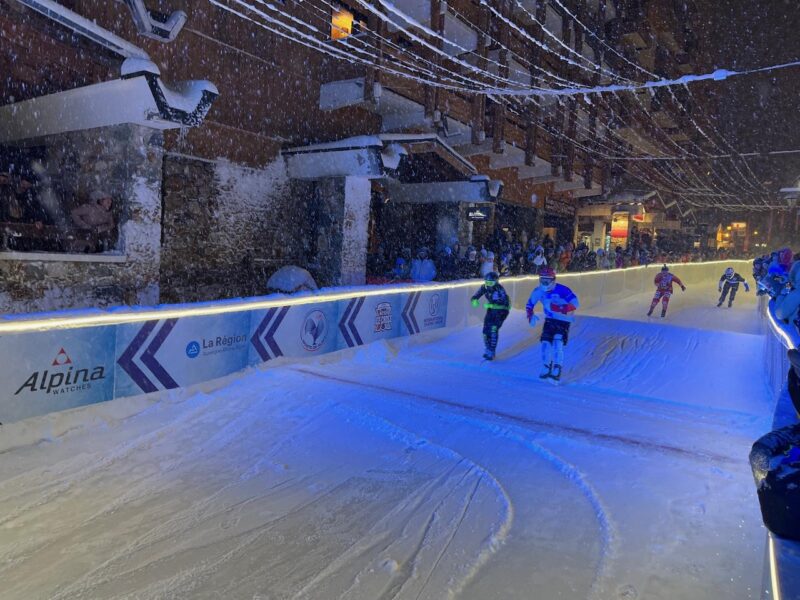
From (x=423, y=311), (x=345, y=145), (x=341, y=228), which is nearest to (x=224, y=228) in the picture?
(x=341, y=228)

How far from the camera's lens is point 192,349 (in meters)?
6.41

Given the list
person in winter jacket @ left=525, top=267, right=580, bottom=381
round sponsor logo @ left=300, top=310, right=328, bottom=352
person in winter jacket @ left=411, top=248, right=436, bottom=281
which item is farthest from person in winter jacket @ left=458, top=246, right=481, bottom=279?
round sponsor logo @ left=300, top=310, right=328, bottom=352

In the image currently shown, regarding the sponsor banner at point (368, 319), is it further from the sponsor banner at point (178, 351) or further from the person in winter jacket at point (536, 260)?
the person in winter jacket at point (536, 260)

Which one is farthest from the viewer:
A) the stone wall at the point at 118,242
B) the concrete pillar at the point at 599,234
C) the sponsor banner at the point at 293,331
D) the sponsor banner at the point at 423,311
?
the concrete pillar at the point at 599,234

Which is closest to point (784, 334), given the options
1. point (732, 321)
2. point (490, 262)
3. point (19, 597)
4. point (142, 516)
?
point (142, 516)

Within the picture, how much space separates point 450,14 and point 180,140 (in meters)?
9.01

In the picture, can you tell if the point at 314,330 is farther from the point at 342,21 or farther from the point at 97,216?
the point at 342,21

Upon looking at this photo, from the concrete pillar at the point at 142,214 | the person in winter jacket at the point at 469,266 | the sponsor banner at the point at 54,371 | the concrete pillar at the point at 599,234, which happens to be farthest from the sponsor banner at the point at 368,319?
the concrete pillar at the point at 599,234

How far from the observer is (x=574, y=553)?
10.9 feet

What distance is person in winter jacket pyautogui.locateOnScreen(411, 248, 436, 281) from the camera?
14.4 m

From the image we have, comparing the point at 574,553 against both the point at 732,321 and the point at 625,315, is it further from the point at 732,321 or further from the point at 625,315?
the point at 732,321

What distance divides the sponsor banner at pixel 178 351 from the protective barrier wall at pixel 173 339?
0.04ft

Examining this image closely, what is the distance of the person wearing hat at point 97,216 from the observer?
8.95 metres

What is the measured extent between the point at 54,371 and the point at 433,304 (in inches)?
282
